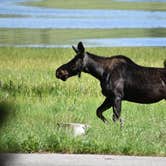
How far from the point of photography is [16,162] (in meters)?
6.73

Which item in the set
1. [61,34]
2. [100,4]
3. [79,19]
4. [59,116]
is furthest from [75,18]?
[59,116]

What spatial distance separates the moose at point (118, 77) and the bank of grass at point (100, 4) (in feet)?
76.3

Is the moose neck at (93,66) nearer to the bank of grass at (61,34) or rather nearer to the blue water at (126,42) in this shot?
the blue water at (126,42)

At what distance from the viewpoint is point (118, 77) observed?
9219 millimetres

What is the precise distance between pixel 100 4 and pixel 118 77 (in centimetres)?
2703

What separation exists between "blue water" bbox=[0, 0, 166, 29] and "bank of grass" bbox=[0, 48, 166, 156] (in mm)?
10567

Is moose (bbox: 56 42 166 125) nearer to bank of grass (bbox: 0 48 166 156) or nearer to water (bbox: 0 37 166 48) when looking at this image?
bank of grass (bbox: 0 48 166 156)

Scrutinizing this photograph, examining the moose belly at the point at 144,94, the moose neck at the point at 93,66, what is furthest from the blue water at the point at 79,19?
the moose neck at the point at 93,66

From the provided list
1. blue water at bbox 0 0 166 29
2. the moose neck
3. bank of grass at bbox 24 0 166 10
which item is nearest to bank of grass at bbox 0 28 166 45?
blue water at bbox 0 0 166 29

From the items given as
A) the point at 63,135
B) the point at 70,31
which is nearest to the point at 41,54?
the point at 70,31

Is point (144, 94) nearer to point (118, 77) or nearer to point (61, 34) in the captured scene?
point (118, 77)

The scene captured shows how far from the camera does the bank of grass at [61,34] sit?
25250mm

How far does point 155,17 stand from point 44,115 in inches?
751

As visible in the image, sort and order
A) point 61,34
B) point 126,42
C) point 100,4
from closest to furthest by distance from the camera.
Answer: point 126,42 < point 61,34 < point 100,4
